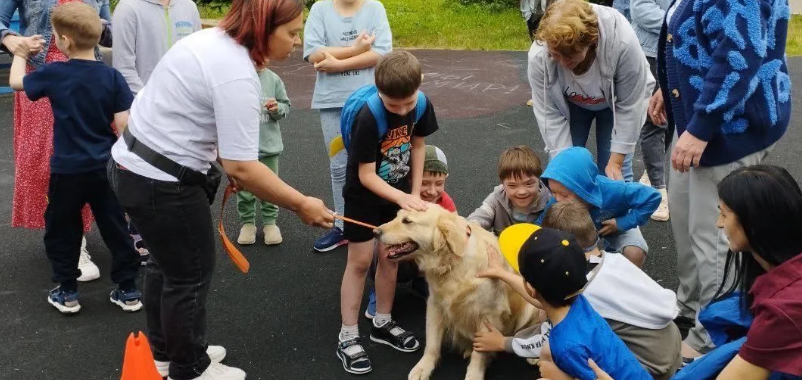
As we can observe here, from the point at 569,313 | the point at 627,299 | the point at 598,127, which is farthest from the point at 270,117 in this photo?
the point at 569,313

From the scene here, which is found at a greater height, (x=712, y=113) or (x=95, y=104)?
(x=712, y=113)

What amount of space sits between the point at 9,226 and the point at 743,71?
5.30 meters

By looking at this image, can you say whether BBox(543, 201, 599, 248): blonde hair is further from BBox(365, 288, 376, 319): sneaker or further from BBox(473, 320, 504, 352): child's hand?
BBox(365, 288, 376, 319): sneaker

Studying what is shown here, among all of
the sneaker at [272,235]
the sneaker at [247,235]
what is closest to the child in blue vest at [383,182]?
the sneaker at [272,235]

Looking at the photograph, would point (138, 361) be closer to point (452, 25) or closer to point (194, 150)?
point (194, 150)

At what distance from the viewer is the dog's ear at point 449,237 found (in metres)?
3.78

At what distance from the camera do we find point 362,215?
4.05 metres

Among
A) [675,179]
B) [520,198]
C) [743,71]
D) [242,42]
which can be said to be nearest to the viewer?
[242,42]

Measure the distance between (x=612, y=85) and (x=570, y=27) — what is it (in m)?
0.59

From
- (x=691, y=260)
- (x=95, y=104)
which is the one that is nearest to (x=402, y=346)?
(x=691, y=260)

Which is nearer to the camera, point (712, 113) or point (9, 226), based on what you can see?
point (712, 113)

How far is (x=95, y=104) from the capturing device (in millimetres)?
4402

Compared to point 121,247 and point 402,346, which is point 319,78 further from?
point 402,346

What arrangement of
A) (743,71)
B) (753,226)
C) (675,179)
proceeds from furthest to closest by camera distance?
(675,179)
(743,71)
(753,226)
